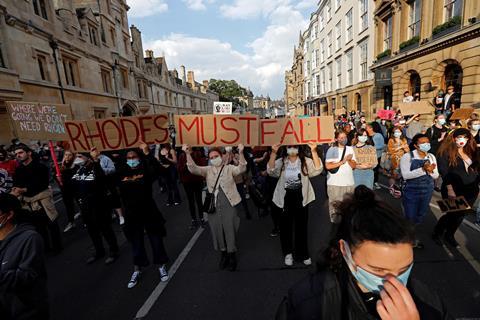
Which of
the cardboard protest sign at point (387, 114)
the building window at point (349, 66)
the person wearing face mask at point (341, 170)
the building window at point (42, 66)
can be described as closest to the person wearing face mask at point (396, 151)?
the person wearing face mask at point (341, 170)

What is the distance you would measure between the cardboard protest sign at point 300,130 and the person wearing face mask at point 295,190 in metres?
0.13

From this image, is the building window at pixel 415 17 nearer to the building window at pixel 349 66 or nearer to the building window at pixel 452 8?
the building window at pixel 452 8

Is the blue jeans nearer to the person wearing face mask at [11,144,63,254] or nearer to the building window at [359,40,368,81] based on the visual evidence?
the person wearing face mask at [11,144,63,254]

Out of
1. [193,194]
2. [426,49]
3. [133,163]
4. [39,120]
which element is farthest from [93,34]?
[426,49]

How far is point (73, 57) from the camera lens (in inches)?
635

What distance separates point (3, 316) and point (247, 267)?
267cm

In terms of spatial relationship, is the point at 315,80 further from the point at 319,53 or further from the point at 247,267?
the point at 247,267

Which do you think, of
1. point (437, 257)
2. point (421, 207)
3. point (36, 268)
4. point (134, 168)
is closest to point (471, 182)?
point (421, 207)

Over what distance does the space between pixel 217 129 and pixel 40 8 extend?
1699 cm

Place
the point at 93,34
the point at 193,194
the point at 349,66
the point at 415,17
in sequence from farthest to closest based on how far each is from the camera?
the point at 349,66, the point at 93,34, the point at 415,17, the point at 193,194

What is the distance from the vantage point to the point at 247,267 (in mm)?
3646

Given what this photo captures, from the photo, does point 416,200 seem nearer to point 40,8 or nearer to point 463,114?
point 463,114

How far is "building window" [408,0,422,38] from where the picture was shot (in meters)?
13.7

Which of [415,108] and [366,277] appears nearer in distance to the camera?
[366,277]
